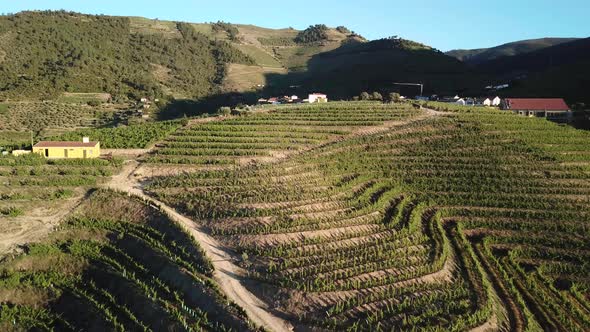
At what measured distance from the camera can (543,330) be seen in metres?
26.7

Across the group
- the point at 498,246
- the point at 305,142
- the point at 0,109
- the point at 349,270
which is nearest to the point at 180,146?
the point at 305,142

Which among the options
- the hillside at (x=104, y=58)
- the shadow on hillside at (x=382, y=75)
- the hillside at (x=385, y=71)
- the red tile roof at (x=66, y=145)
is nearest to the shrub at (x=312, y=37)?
the hillside at (x=385, y=71)

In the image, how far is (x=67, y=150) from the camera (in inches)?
1913

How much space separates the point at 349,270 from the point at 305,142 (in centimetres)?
2624

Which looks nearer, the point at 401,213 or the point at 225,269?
the point at 225,269

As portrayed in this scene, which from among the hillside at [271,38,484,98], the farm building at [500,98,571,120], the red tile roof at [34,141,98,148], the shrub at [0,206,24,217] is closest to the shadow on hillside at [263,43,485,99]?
the hillside at [271,38,484,98]

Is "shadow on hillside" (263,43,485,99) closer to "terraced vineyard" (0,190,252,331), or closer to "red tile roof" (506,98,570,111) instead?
"red tile roof" (506,98,570,111)

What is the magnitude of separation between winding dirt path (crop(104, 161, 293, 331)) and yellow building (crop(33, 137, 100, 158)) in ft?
36.0

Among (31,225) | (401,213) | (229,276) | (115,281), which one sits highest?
(401,213)

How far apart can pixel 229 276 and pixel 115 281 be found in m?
7.62

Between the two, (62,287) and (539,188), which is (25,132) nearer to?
(62,287)

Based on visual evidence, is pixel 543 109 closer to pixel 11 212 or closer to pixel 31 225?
pixel 31 225

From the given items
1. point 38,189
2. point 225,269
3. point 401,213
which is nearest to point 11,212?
point 38,189

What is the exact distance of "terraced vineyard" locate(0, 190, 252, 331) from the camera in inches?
1005
